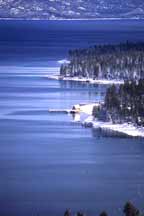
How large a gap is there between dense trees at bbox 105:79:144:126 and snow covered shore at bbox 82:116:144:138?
0.84m

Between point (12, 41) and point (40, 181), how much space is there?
428 feet

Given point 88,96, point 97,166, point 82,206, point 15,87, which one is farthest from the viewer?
point 15,87

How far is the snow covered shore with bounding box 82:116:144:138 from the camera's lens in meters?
57.1

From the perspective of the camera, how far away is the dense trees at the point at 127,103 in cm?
A: 6081

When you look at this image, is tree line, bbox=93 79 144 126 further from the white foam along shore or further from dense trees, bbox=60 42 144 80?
dense trees, bbox=60 42 144 80

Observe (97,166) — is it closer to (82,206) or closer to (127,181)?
(127,181)

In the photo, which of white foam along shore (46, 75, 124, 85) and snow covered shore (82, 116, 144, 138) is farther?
white foam along shore (46, 75, 124, 85)

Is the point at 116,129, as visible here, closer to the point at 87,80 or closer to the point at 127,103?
the point at 127,103

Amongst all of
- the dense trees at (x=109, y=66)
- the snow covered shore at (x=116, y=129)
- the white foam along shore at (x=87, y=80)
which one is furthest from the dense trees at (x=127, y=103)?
the dense trees at (x=109, y=66)

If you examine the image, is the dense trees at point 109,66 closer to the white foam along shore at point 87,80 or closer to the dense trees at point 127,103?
the white foam along shore at point 87,80

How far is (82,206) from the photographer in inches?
1606

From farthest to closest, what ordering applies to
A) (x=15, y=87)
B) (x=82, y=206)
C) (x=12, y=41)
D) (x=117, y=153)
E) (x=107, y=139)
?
(x=12, y=41), (x=15, y=87), (x=107, y=139), (x=117, y=153), (x=82, y=206)

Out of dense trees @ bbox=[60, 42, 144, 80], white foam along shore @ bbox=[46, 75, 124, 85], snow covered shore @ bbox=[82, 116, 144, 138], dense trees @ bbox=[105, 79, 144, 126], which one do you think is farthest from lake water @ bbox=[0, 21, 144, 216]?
dense trees @ bbox=[60, 42, 144, 80]

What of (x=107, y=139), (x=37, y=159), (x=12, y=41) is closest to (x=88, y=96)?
(x=107, y=139)
